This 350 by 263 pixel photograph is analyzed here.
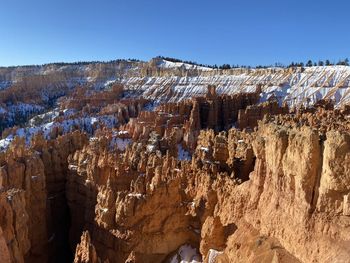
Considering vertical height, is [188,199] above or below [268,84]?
below

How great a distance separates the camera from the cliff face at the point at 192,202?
1583 cm

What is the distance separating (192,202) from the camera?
2795 cm

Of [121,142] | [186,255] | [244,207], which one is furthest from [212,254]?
[121,142]

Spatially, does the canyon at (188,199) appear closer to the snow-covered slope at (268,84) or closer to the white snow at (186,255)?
the white snow at (186,255)

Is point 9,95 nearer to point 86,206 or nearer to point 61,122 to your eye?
point 61,122

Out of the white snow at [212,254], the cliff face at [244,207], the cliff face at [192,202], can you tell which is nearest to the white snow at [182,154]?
the cliff face at [192,202]

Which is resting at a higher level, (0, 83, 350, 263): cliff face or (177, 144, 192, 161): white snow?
(0, 83, 350, 263): cliff face

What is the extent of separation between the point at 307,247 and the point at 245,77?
11940 centimetres

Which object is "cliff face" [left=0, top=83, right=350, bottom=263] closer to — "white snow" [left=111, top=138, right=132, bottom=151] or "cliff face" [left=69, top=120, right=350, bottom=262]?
"cliff face" [left=69, top=120, right=350, bottom=262]

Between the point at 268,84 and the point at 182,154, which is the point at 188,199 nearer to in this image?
the point at 182,154

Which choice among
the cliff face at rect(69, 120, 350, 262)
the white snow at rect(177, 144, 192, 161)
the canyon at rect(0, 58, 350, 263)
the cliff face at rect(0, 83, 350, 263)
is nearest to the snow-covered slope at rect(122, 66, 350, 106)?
the white snow at rect(177, 144, 192, 161)

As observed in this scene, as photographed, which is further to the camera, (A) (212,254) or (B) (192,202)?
(B) (192,202)

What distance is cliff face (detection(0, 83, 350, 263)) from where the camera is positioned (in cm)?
1583

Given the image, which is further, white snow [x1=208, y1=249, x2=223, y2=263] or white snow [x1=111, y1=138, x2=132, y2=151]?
white snow [x1=111, y1=138, x2=132, y2=151]
